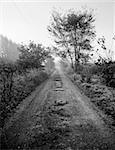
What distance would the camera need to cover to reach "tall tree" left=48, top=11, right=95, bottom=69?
23.1 metres

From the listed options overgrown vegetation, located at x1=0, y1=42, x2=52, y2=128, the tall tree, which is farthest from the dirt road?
the tall tree

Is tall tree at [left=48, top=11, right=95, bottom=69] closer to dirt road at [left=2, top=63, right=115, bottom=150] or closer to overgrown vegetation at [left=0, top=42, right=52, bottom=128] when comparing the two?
overgrown vegetation at [left=0, top=42, right=52, bottom=128]

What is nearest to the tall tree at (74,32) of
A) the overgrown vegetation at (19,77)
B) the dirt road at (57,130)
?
the overgrown vegetation at (19,77)

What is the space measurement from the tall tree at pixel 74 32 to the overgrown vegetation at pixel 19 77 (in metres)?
4.06

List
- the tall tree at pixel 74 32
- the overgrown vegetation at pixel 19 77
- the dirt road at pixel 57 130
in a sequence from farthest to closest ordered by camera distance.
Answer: the tall tree at pixel 74 32, the overgrown vegetation at pixel 19 77, the dirt road at pixel 57 130

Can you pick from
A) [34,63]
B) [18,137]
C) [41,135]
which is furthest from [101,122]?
[34,63]

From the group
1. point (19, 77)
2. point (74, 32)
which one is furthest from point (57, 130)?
point (74, 32)

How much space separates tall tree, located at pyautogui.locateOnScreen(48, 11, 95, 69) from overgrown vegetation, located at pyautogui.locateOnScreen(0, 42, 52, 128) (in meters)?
4.06

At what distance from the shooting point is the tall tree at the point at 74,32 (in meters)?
23.1

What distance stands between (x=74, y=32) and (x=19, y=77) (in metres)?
13.6

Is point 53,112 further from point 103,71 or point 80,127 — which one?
point 103,71

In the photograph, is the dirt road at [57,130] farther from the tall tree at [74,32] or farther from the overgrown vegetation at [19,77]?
the tall tree at [74,32]

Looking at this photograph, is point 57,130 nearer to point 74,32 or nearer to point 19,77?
point 19,77

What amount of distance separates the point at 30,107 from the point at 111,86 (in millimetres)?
7699
